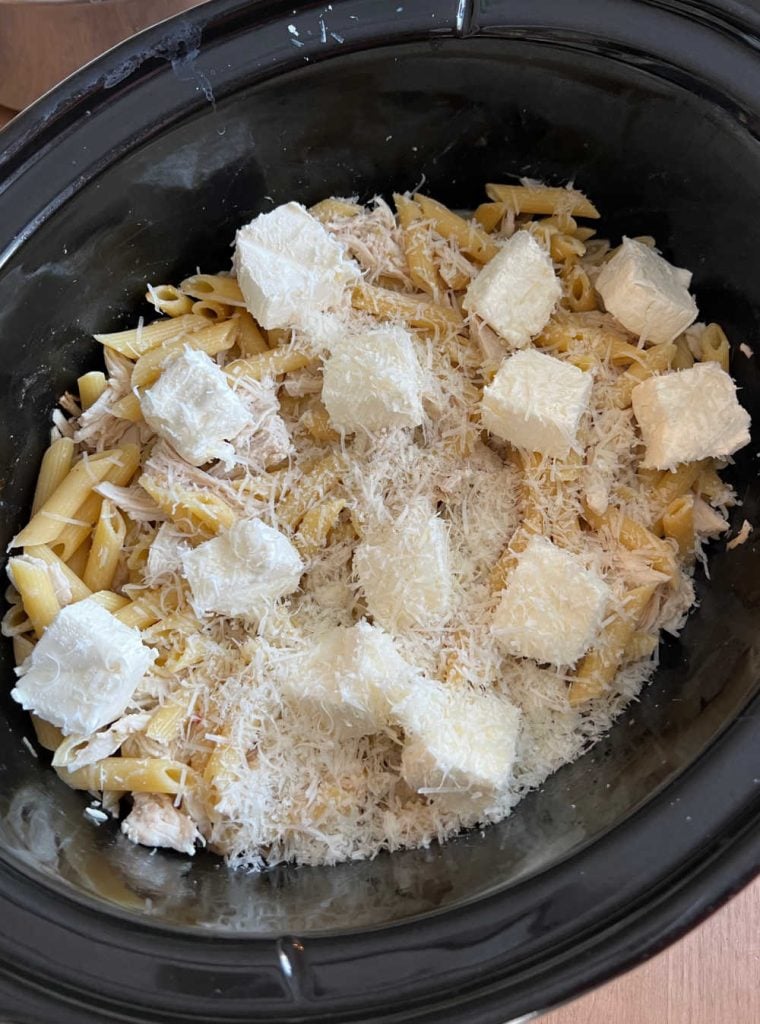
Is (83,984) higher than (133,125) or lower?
lower

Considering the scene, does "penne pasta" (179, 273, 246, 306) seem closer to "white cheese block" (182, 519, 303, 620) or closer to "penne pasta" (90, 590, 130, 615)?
"white cheese block" (182, 519, 303, 620)

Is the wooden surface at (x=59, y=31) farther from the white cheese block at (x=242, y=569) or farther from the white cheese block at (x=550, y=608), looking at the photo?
the white cheese block at (x=550, y=608)

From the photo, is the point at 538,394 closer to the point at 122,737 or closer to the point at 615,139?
the point at 615,139

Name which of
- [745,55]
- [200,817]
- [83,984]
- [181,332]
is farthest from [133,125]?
[83,984]

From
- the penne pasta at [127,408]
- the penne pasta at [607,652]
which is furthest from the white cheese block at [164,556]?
the penne pasta at [607,652]

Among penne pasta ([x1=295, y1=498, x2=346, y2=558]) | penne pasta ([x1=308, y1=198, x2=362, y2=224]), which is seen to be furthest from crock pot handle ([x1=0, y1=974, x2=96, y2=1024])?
penne pasta ([x1=308, y1=198, x2=362, y2=224])

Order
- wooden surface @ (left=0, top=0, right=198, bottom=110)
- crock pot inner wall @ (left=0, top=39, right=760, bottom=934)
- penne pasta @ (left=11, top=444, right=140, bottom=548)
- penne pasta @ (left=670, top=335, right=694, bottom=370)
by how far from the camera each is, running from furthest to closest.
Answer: wooden surface @ (left=0, top=0, right=198, bottom=110)
penne pasta @ (left=670, top=335, right=694, bottom=370)
penne pasta @ (left=11, top=444, right=140, bottom=548)
crock pot inner wall @ (left=0, top=39, right=760, bottom=934)

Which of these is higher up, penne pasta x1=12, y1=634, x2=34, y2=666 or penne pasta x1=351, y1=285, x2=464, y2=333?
penne pasta x1=351, y1=285, x2=464, y2=333
